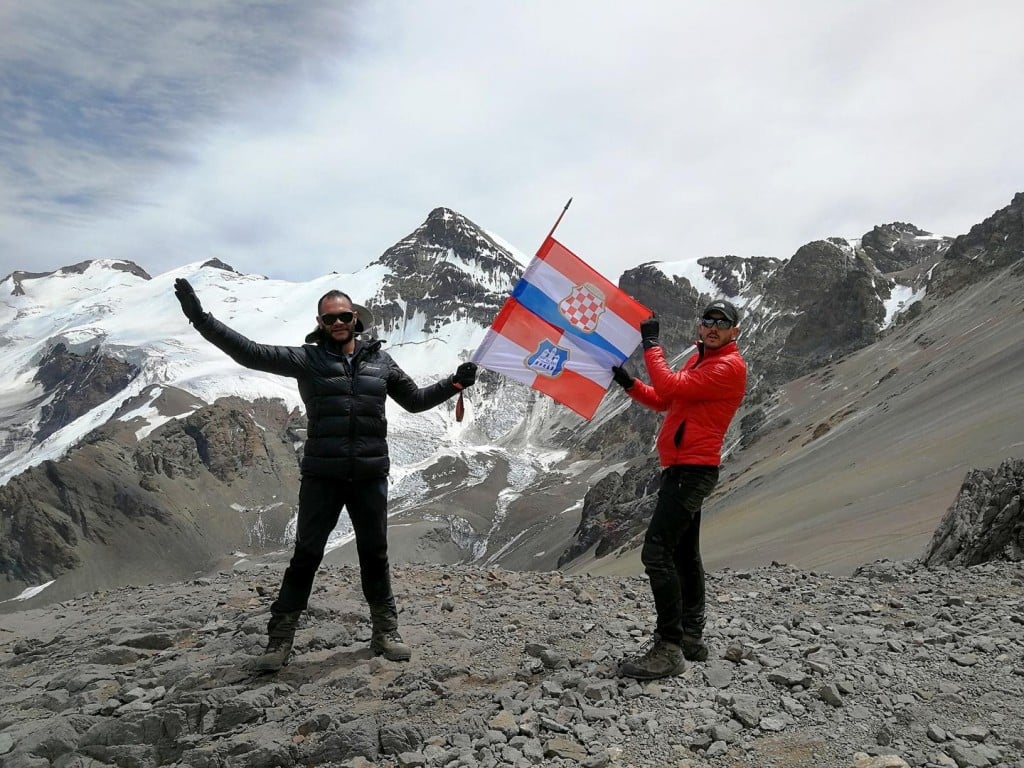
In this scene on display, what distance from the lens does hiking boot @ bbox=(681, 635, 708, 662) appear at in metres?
6.25

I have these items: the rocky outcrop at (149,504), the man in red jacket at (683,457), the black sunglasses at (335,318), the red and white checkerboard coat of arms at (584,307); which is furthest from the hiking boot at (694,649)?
the rocky outcrop at (149,504)

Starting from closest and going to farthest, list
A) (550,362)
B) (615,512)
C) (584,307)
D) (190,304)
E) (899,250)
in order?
(190,304) < (584,307) < (550,362) < (615,512) < (899,250)

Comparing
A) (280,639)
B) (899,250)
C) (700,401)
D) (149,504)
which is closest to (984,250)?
(899,250)

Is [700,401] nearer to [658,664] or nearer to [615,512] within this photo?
[658,664]

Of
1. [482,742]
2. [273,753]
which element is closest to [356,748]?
[273,753]

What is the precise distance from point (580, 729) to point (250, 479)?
196 metres

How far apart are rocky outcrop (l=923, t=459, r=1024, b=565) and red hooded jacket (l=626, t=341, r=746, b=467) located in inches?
250

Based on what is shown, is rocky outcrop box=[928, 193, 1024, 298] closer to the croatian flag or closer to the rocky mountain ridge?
the rocky mountain ridge

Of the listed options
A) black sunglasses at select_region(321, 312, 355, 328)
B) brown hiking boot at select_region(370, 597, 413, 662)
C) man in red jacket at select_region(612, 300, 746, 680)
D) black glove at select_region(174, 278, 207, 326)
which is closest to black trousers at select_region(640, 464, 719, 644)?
man in red jacket at select_region(612, 300, 746, 680)

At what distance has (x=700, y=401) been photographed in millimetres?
6066

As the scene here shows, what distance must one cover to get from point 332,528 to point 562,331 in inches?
143

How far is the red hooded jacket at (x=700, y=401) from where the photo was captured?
19.6 feet

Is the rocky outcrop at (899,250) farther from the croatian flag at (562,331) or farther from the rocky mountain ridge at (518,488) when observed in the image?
the croatian flag at (562,331)

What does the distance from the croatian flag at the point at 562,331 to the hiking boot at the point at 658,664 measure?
3088 millimetres
